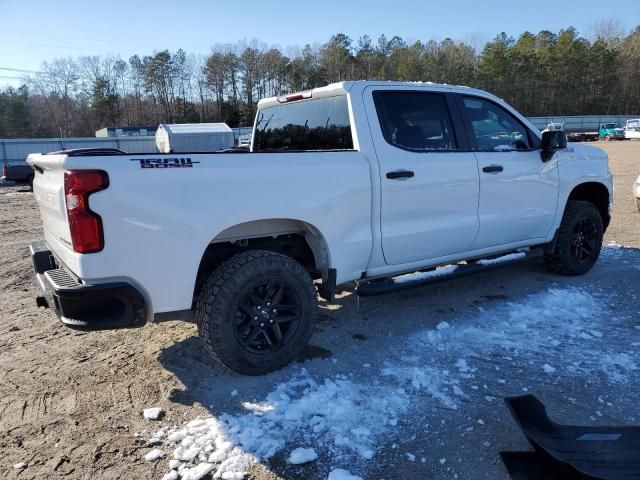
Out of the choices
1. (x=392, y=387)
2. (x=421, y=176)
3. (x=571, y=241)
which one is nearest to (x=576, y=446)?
(x=392, y=387)

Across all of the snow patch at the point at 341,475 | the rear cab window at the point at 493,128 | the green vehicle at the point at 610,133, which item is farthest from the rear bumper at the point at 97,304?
the green vehicle at the point at 610,133

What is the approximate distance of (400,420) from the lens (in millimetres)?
3068

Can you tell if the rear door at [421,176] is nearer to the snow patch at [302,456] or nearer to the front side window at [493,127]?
the front side window at [493,127]

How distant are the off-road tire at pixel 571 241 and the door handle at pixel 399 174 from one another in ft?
8.41

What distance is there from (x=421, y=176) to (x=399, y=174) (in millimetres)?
265

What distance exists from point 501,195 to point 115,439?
3.86m

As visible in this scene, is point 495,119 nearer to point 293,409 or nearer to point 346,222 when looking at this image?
point 346,222

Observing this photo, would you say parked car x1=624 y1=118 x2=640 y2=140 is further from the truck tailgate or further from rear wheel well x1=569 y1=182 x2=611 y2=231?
the truck tailgate

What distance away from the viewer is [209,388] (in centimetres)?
354

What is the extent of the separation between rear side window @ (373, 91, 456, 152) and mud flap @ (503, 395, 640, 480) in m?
2.22

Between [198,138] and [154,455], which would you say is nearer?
[154,455]

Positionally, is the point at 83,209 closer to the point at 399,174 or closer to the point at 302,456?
the point at 302,456

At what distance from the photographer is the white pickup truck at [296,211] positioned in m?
2.99

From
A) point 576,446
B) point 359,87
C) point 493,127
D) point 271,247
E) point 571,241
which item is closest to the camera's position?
point 576,446
